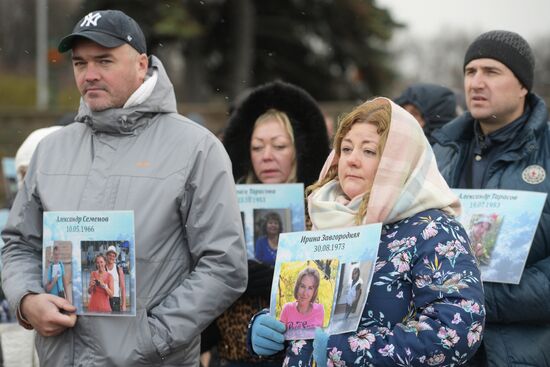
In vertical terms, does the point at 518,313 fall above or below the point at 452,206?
below

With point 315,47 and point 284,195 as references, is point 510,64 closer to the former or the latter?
point 284,195

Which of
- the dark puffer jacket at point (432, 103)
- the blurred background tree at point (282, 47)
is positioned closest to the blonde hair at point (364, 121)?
the dark puffer jacket at point (432, 103)

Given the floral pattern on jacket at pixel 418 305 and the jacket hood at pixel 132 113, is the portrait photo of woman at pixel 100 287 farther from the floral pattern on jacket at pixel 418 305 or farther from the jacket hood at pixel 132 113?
the floral pattern on jacket at pixel 418 305

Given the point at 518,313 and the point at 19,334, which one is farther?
the point at 19,334

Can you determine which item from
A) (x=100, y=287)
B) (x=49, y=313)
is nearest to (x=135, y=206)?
(x=100, y=287)

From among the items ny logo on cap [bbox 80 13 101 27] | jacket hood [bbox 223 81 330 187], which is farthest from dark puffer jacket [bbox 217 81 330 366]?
ny logo on cap [bbox 80 13 101 27]

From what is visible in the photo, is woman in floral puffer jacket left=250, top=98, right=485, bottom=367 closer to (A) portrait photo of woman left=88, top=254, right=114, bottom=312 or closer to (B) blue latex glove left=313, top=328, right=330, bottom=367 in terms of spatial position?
(B) blue latex glove left=313, top=328, right=330, bottom=367

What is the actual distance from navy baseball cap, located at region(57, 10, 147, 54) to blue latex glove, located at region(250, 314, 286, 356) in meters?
1.28

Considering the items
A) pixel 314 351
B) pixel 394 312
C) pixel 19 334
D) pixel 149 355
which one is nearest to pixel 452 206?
pixel 394 312

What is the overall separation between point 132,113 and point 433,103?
102 inches

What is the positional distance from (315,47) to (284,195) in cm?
1640

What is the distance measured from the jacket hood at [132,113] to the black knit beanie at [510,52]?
1.57 metres

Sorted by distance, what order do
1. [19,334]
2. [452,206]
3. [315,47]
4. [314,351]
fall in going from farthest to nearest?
[315,47] → [19,334] → [452,206] → [314,351]

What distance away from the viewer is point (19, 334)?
463cm
